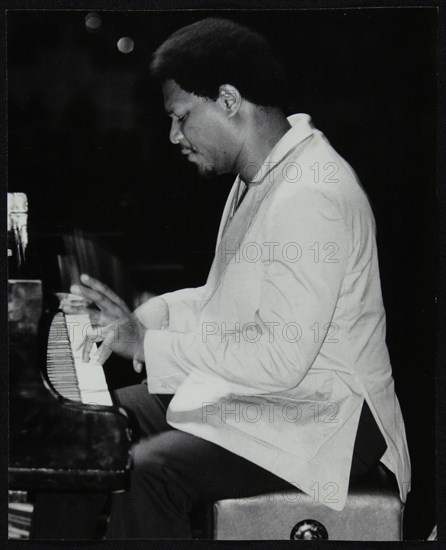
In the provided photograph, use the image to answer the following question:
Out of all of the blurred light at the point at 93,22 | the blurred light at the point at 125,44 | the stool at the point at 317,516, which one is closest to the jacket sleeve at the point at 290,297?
the stool at the point at 317,516

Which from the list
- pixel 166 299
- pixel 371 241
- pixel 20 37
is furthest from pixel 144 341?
pixel 20 37

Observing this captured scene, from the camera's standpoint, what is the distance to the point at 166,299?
2.45 metres

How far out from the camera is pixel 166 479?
2.32 m

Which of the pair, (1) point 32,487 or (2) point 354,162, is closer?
(1) point 32,487

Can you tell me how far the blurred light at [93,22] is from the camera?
2445 mm

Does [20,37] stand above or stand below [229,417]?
above

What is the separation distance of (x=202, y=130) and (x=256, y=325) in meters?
0.59

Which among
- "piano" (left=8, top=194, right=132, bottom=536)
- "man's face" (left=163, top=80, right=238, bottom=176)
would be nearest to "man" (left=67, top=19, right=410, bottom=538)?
"man's face" (left=163, top=80, right=238, bottom=176)

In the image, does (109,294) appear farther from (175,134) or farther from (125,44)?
(125,44)

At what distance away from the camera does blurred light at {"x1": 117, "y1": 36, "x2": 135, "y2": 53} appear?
8.00 feet

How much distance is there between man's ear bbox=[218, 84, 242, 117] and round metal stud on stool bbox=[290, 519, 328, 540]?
47.6 inches

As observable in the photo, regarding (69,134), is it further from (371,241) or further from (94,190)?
(371,241)

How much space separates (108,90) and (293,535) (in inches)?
55.6

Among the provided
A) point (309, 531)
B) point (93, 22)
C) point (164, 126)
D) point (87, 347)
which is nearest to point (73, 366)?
point (87, 347)
